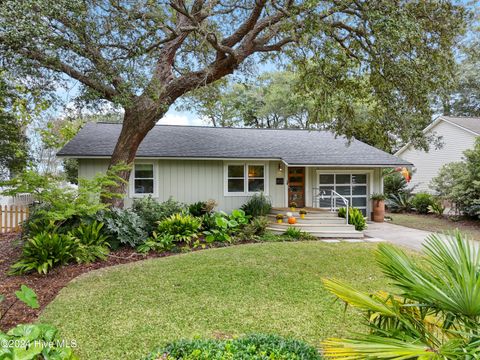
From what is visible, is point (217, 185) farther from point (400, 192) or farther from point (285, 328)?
point (400, 192)

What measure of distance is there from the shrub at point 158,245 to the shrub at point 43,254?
174 cm

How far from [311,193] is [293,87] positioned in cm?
514

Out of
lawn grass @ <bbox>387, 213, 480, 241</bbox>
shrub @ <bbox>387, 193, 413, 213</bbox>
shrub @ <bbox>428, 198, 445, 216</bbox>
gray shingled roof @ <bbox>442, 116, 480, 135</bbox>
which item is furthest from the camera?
gray shingled roof @ <bbox>442, 116, 480, 135</bbox>

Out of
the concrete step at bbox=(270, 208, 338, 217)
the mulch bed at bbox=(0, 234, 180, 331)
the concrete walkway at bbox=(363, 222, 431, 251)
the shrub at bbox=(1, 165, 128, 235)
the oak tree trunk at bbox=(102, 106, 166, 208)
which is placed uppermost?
the oak tree trunk at bbox=(102, 106, 166, 208)

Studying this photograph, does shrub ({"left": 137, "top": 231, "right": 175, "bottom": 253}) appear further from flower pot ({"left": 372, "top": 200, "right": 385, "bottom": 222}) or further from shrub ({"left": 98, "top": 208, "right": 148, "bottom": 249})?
flower pot ({"left": 372, "top": 200, "right": 385, "bottom": 222})

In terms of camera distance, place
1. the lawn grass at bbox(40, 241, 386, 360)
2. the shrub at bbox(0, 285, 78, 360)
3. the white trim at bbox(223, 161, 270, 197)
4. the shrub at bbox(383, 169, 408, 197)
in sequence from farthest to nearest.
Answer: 1. the shrub at bbox(383, 169, 408, 197)
2. the white trim at bbox(223, 161, 270, 197)
3. the lawn grass at bbox(40, 241, 386, 360)
4. the shrub at bbox(0, 285, 78, 360)

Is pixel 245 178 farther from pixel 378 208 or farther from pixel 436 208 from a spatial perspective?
pixel 436 208

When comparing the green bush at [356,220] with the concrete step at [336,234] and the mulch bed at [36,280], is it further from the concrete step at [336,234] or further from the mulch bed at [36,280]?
the mulch bed at [36,280]

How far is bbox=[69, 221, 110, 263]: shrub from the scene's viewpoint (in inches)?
279

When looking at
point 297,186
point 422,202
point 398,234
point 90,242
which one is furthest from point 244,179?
point 422,202

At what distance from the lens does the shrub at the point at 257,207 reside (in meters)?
11.5

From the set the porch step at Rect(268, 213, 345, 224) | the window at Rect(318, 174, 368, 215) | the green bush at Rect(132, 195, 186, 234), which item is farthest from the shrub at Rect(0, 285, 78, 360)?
the window at Rect(318, 174, 368, 215)

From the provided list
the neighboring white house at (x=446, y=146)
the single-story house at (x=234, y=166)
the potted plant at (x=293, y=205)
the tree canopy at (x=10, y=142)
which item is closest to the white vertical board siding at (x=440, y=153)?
the neighboring white house at (x=446, y=146)

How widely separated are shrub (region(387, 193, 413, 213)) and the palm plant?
16.4 meters
